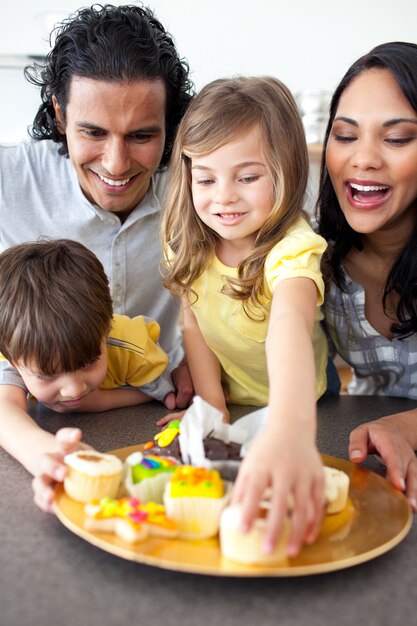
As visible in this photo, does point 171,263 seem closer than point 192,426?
No

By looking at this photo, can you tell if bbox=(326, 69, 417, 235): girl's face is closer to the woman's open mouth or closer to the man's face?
the woman's open mouth

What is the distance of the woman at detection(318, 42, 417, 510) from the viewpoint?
51.9 inches

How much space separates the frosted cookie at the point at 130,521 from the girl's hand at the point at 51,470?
0.33ft

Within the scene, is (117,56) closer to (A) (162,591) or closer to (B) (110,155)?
(B) (110,155)

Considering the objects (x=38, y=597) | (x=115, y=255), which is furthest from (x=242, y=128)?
(x=38, y=597)

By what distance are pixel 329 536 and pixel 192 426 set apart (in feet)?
0.77

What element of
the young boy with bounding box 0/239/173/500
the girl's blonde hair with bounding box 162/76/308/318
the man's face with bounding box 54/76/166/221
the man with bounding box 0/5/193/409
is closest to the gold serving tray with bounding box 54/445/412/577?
the young boy with bounding box 0/239/173/500

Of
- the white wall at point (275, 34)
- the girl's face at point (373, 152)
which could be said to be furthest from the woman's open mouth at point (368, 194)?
the white wall at point (275, 34)

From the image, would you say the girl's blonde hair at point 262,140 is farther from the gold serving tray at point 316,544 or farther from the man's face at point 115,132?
the gold serving tray at point 316,544

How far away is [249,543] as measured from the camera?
28.8 inches

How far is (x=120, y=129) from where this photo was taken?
155 cm

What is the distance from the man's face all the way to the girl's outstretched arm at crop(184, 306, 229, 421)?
36cm

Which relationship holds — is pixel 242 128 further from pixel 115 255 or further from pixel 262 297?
pixel 115 255

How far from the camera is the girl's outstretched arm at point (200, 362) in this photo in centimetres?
151
